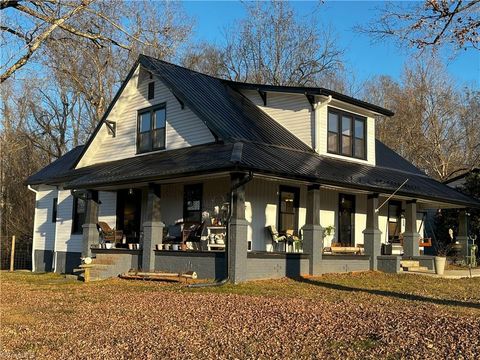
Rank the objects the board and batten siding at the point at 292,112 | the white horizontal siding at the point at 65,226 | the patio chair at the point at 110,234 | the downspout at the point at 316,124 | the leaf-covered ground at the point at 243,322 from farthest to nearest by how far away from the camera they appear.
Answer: the white horizontal siding at the point at 65,226 < the board and batten siding at the point at 292,112 < the downspout at the point at 316,124 < the patio chair at the point at 110,234 < the leaf-covered ground at the point at 243,322

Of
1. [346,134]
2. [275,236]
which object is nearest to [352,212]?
[346,134]

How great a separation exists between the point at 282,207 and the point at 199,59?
78.4 feet

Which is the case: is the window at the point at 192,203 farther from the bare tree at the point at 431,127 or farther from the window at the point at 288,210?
the bare tree at the point at 431,127

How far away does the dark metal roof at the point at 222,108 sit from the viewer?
16.2m

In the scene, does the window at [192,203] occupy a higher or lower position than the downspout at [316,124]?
lower

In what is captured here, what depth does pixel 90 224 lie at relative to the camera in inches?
726

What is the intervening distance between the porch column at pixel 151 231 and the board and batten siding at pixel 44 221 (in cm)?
918

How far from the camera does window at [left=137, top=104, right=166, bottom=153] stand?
60.3 feet

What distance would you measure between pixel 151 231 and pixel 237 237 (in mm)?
3368

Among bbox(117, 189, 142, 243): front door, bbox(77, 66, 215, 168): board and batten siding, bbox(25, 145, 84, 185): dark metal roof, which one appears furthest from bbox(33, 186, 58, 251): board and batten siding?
bbox(117, 189, 142, 243): front door

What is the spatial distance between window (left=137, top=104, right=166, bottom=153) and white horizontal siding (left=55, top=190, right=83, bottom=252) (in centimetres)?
504

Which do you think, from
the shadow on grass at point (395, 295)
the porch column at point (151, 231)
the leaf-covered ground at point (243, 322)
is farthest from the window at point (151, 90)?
the shadow on grass at point (395, 295)

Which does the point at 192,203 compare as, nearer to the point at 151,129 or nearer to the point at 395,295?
the point at 151,129

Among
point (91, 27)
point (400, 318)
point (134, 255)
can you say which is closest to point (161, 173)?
point (134, 255)
